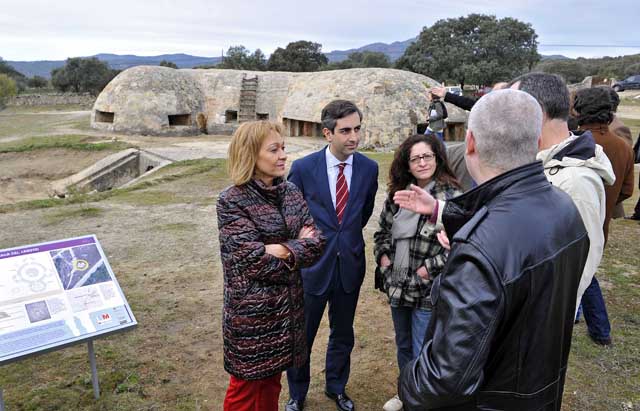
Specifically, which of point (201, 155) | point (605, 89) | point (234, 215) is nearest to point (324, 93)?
point (201, 155)

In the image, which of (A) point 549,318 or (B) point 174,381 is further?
(B) point 174,381

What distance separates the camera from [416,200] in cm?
228

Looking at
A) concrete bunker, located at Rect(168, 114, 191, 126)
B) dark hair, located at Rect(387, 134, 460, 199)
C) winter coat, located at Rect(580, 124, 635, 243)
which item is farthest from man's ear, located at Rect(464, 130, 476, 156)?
concrete bunker, located at Rect(168, 114, 191, 126)

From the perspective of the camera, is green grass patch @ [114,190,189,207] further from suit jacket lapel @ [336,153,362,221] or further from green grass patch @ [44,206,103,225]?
suit jacket lapel @ [336,153,362,221]

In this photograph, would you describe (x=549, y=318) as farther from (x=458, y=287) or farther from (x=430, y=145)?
(x=430, y=145)

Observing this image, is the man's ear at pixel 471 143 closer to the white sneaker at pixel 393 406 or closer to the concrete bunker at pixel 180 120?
the white sneaker at pixel 393 406

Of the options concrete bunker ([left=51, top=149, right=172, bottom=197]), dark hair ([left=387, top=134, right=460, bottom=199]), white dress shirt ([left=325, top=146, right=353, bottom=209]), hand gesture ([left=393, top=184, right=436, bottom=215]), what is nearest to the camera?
hand gesture ([left=393, top=184, right=436, bottom=215])

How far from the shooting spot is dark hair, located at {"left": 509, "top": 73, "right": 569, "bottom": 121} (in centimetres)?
234

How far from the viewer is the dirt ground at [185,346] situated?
3.33 m

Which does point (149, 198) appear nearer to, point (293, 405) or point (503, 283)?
point (293, 405)

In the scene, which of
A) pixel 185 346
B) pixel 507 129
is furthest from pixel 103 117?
pixel 507 129

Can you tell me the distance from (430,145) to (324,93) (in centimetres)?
1733

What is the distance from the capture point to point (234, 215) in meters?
2.36

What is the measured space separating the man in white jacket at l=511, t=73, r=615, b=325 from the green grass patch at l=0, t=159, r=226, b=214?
781cm
